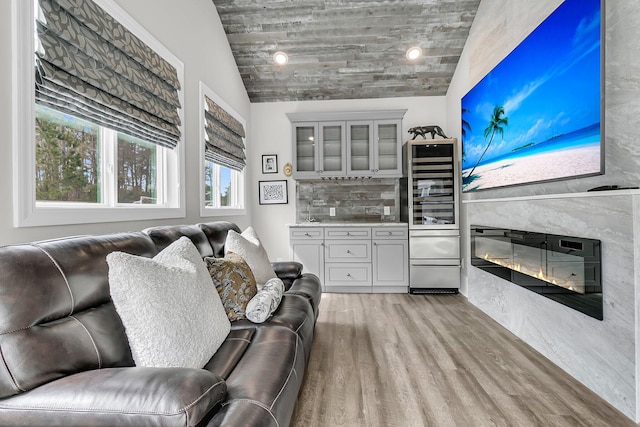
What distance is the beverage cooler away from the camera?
13.4 feet

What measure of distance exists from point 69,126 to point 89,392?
1.53 metres

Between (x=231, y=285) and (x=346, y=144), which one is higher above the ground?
(x=346, y=144)

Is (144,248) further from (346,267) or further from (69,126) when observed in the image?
(346,267)

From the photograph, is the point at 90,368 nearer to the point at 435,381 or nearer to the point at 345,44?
the point at 435,381

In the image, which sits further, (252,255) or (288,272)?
(288,272)

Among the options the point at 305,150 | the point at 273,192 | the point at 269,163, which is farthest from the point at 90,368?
the point at 269,163

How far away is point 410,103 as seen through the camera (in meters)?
4.68


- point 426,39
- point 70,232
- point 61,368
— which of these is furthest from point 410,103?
point 61,368

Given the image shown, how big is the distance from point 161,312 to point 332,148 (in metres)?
3.58

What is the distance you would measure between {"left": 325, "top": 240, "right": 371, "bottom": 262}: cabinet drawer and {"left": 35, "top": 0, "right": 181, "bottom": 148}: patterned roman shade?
2.38 m

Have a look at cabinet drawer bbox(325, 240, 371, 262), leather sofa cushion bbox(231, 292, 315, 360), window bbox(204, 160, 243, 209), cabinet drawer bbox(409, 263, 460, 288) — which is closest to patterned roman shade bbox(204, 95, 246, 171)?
window bbox(204, 160, 243, 209)

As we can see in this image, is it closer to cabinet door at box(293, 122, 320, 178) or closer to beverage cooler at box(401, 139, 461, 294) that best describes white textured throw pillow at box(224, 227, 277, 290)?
cabinet door at box(293, 122, 320, 178)

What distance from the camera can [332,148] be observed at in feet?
14.5

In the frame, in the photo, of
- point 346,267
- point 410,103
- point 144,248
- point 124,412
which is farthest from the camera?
point 410,103
